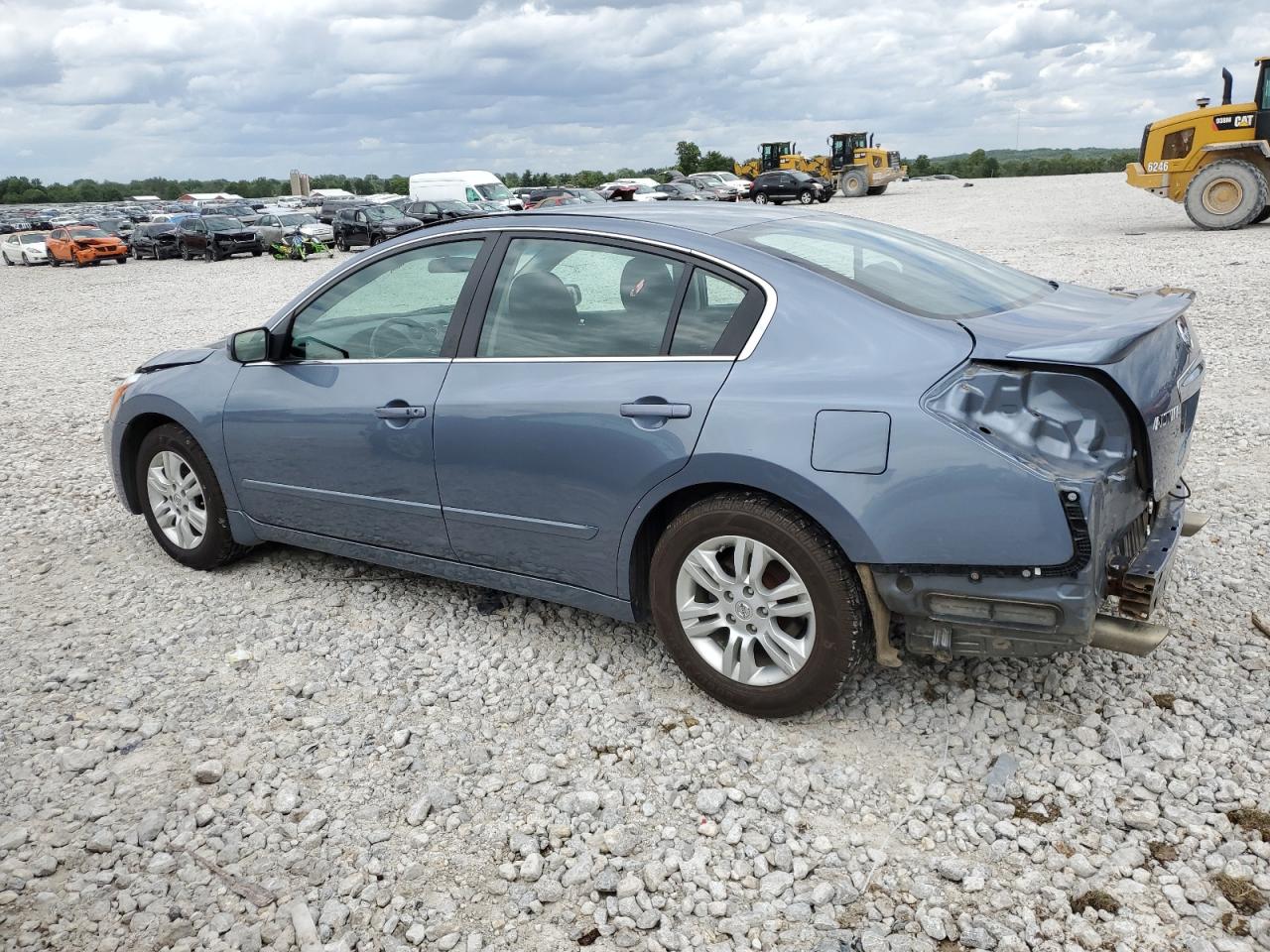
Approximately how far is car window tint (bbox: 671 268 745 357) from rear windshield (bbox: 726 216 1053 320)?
0.21 meters

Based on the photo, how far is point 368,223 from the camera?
99.5ft

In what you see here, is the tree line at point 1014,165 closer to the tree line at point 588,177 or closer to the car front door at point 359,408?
the tree line at point 588,177

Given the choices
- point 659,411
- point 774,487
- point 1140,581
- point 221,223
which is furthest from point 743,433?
point 221,223

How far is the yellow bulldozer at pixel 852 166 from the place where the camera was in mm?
45031

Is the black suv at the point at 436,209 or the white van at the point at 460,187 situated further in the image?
the white van at the point at 460,187

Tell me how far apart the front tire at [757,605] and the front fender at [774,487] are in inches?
3.1

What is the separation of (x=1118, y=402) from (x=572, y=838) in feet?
6.65

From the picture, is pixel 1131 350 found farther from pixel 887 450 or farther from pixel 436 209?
pixel 436 209

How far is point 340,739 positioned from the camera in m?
3.56

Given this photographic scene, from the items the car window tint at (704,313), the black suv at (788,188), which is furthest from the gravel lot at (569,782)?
the black suv at (788,188)

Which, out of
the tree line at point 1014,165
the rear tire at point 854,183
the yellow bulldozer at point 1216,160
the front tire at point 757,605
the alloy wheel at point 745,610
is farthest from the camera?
the tree line at point 1014,165

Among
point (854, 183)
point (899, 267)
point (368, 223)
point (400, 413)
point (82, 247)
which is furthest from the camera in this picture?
point (854, 183)

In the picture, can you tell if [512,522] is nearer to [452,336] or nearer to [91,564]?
[452,336]

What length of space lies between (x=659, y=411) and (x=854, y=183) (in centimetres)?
4485
